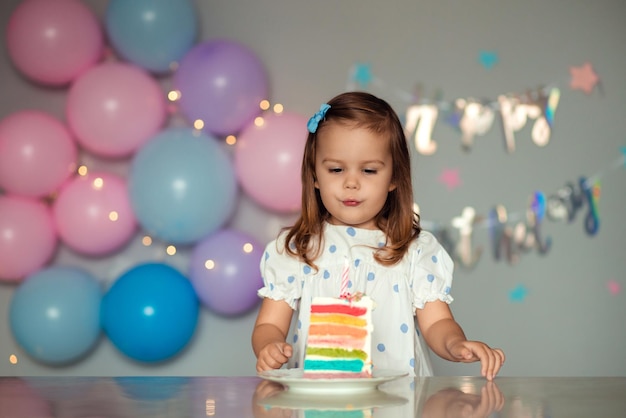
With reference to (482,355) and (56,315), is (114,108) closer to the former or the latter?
(56,315)

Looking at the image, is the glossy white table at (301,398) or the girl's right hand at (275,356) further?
the girl's right hand at (275,356)

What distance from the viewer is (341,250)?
1.94 m

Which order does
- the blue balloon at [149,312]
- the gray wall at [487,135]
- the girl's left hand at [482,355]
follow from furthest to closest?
1. the gray wall at [487,135]
2. the blue balloon at [149,312]
3. the girl's left hand at [482,355]

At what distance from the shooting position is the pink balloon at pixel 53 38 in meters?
3.31

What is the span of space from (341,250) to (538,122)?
2.16 m

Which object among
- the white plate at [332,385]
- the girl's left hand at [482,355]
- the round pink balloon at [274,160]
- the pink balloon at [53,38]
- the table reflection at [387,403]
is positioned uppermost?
the pink balloon at [53,38]

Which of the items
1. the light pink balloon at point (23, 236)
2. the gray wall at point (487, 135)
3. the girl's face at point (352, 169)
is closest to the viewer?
the girl's face at point (352, 169)

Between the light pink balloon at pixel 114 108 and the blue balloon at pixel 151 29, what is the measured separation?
9 cm

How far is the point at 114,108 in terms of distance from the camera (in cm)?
325

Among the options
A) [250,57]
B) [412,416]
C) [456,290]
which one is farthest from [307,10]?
[412,416]

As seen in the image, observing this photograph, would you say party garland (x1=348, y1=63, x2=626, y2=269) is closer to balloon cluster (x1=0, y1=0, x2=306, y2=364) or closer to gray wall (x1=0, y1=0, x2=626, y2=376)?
gray wall (x1=0, y1=0, x2=626, y2=376)

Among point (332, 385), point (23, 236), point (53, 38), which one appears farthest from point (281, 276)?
point (53, 38)

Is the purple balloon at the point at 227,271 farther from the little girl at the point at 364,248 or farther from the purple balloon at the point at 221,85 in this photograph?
the little girl at the point at 364,248

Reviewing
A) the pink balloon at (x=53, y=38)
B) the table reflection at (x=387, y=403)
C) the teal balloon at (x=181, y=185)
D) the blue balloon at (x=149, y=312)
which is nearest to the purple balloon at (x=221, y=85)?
the teal balloon at (x=181, y=185)
